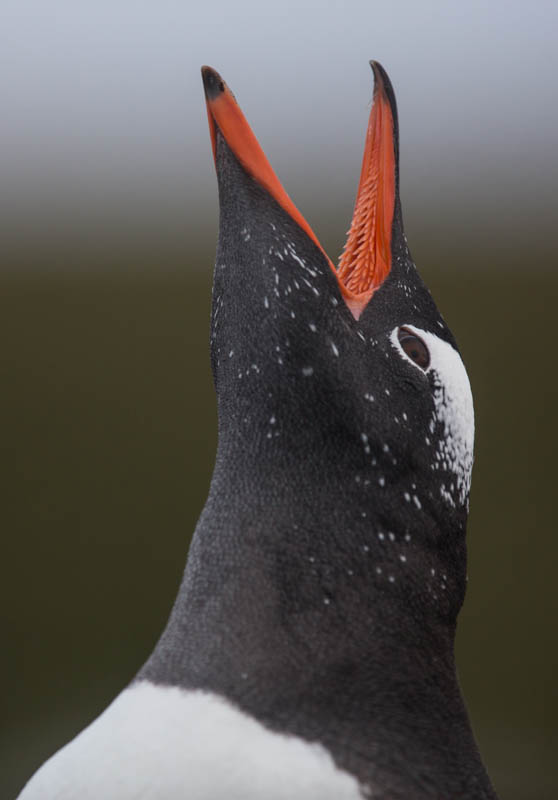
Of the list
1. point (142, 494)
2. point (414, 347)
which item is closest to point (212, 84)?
point (414, 347)

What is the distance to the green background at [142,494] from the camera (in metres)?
3.19

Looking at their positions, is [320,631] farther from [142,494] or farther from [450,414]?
[142,494]

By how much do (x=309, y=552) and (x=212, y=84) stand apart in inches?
20.1

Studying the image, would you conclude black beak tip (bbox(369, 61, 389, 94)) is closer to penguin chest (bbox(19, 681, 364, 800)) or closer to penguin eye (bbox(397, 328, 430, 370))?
penguin eye (bbox(397, 328, 430, 370))

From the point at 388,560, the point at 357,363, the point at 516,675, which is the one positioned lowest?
the point at 516,675

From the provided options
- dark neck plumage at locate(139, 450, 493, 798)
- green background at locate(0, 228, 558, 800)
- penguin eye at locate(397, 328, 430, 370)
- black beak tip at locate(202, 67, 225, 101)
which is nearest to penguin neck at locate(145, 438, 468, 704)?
dark neck plumage at locate(139, 450, 493, 798)

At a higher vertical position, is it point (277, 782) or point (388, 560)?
point (388, 560)

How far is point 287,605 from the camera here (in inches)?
39.7

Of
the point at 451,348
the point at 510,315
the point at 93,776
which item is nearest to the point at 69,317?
the point at 510,315

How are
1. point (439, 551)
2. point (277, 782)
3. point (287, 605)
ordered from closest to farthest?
point (277, 782) < point (287, 605) < point (439, 551)

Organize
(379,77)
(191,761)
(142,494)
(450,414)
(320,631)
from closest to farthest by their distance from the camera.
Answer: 1. (191,761)
2. (320,631)
3. (450,414)
4. (379,77)
5. (142,494)

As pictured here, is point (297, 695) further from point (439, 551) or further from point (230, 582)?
point (439, 551)

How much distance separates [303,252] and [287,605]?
37 cm

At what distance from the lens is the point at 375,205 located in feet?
3.98
